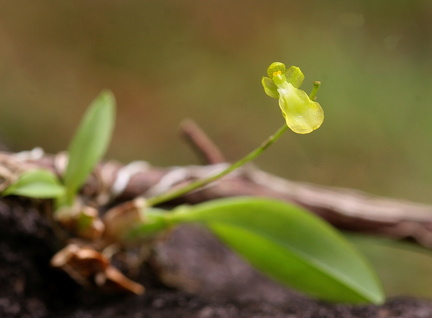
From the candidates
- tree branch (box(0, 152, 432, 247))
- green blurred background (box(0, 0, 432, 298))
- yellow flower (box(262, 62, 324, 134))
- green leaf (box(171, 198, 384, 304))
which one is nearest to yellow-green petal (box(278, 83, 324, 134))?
yellow flower (box(262, 62, 324, 134))

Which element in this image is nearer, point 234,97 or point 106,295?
point 106,295

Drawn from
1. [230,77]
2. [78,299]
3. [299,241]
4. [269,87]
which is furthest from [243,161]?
[230,77]

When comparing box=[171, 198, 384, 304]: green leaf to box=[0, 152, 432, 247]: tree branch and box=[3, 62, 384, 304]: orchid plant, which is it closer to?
box=[3, 62, 384, 304]: orchid plant

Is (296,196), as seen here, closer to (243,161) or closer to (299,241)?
(299,241)

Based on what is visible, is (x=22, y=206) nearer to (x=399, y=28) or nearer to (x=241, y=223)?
(x=241, y=223)

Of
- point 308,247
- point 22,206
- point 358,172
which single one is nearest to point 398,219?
point 308,247

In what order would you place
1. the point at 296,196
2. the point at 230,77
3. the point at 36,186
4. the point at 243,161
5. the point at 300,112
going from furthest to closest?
the point at 230,77 < the point at 296,196 < the point at 36,186 < the point at 243,161 < the point at 300,112
